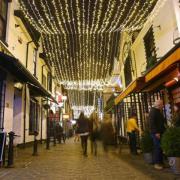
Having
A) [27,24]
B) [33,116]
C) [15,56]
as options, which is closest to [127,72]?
[33,116]

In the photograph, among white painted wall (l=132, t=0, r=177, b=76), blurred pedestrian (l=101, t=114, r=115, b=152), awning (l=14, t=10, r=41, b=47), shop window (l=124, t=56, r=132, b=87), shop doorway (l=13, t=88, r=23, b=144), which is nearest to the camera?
white painted wall (l=132, t=0, r=177, b=76)

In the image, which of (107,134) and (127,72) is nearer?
(107,134)

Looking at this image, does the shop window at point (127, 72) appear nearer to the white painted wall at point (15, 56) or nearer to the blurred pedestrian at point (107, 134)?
the white painted wall at point (15, 56)

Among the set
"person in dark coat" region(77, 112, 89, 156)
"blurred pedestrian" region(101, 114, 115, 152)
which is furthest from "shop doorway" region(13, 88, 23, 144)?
"blurred pedestrian" region(101, 114, 115, 152)

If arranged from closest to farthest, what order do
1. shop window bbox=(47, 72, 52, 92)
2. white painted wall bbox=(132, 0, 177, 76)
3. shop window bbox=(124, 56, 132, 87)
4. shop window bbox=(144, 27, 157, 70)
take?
white painted wall bbox=(132, 0, 177, 76), shop window bbox=(144, 27, 157, 70), shop window bbox=(124, 56, 132, 87), shop window bbox=(47, 72, 52, 92)

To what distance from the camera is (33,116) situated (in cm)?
1759

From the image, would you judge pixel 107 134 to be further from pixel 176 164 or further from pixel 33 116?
pixel 33 116

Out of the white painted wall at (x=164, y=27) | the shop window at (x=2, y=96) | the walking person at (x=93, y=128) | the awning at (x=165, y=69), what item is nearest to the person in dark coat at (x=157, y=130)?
the awning at (x=165, y=69)

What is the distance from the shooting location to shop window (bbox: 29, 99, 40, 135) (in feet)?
54.9

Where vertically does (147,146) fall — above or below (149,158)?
above

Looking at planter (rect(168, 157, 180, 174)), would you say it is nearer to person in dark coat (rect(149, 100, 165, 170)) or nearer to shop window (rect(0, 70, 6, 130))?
person in dark coat (rect(149, 100, 165, 170))

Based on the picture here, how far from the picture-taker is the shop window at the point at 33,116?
54.9ft

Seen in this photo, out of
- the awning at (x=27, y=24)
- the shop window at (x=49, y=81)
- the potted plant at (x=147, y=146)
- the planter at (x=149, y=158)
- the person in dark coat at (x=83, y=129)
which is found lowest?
the planter at (x=149, y=158)

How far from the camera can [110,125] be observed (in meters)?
11.0
